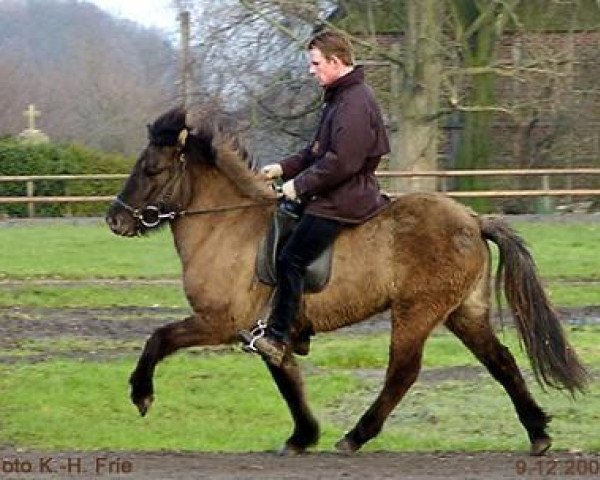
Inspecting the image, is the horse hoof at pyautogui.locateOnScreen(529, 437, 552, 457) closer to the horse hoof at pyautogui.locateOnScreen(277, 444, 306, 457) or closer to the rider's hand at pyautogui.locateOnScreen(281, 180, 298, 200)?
the horse hoof at pyautogui.locateOnScreen(277, 444, 306, 457)

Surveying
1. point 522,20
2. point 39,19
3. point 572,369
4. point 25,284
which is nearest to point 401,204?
point 572,369

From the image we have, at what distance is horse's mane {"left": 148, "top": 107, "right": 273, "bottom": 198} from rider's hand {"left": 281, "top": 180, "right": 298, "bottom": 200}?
43 cm

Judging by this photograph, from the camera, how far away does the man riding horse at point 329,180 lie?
835 cm

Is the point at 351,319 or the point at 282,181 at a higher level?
the point at 282,181

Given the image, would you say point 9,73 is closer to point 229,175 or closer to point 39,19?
point 39,19

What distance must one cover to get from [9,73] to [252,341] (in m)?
62.4

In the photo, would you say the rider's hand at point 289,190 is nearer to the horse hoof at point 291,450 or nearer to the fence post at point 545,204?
the horse hoof at point 291,450

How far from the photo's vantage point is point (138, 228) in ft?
29.7

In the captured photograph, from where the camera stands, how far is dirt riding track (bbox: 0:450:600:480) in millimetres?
7691

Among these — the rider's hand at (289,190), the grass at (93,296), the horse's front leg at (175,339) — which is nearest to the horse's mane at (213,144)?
the rider's hand at (289,190)

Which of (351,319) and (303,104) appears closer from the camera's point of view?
(351,319)

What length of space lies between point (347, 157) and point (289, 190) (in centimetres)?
43

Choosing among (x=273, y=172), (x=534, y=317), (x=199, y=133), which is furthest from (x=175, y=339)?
(x=534, y=317)

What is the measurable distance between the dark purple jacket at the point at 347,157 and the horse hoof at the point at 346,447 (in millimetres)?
1385
